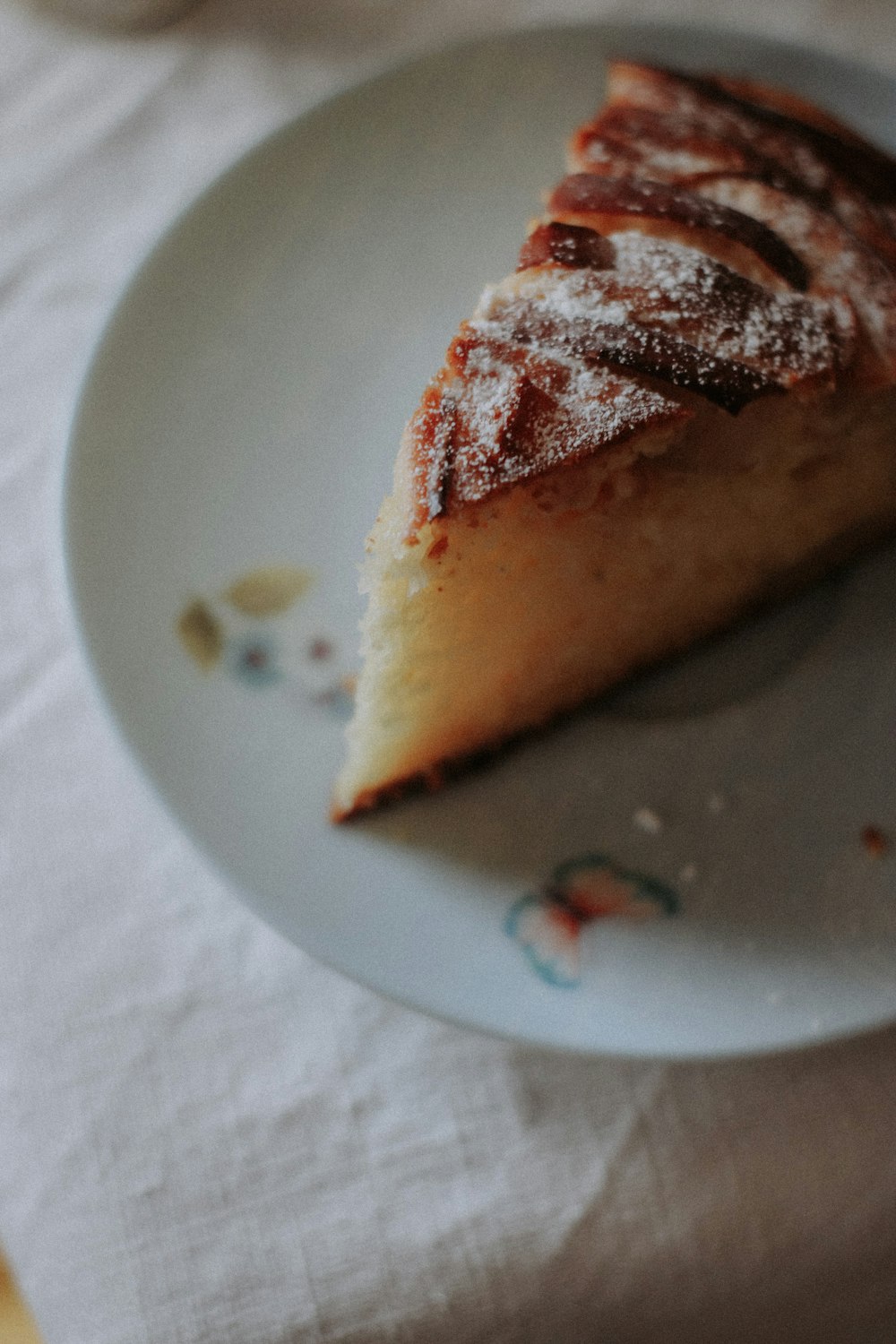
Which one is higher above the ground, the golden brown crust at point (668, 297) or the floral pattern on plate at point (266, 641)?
the golden brown crust at point (668, 297)

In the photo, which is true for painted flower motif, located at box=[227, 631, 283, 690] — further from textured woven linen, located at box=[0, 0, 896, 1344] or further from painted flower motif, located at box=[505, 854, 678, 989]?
painted flower motif, located at box=[505, 854, 678, 989]

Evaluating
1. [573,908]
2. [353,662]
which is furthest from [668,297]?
[573,908]

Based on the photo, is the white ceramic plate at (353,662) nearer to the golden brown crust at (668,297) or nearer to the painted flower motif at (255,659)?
the painted flower motif at (255,659)

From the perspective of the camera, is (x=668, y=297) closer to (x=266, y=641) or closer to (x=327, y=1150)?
(x=266, y=641)

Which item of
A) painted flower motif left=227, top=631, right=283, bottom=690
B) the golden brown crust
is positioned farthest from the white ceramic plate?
the golden brown crust

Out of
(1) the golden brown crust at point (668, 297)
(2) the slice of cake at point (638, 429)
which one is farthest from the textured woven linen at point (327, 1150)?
(1) the golden brown crust at point (668, 297)

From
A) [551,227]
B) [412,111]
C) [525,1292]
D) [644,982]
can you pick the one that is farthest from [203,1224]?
[412,111]

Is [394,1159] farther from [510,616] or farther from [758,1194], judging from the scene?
[510,616]
